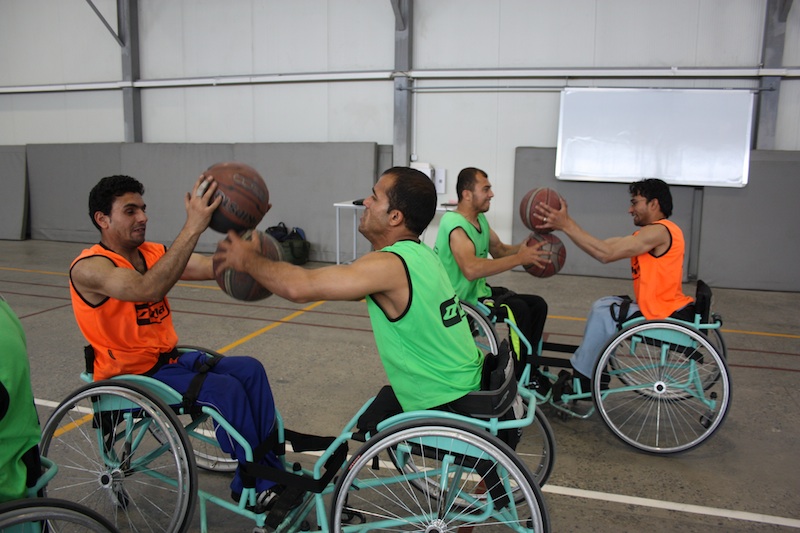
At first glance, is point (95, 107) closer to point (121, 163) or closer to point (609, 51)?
point (121, 163)

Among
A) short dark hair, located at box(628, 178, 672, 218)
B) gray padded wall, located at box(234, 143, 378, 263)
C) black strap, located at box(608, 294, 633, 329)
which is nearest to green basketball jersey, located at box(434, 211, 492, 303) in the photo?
black strap, located at box(608, 294, 633, 329)

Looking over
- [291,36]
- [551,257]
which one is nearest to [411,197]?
[551,257]

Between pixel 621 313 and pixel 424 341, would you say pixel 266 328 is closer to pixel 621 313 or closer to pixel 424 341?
pixel 621 313

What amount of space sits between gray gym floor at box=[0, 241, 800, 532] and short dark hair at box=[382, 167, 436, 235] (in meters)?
1.38

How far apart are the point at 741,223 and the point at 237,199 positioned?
708 cm

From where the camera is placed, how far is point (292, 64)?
898cm

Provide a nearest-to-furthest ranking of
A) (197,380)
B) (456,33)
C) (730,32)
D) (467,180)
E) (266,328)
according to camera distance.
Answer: (197,380) < (467,180) < (266,328) < (730,32) < (456,33)

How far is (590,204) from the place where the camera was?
7.91 meters

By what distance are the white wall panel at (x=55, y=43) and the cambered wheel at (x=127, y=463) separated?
28.4 feet

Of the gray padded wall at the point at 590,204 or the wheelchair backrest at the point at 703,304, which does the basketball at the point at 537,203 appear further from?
the gray padded wall at the point at 590,204

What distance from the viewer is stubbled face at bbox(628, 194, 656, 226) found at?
3.52m

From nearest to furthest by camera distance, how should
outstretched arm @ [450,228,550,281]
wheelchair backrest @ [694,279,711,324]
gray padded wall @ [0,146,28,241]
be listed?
wheelchair backrest @ [694,279,711,324] → outstretched arm @ [450,228,550,281] → gray padded wall @ [0,146,28,241]

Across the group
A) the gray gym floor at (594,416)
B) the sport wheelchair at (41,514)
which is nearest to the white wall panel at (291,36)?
the gray gym floor at (594,416)

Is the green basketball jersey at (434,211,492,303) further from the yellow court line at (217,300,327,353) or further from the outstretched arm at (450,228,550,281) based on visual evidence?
the yellow court line at (217,300,327,353)
